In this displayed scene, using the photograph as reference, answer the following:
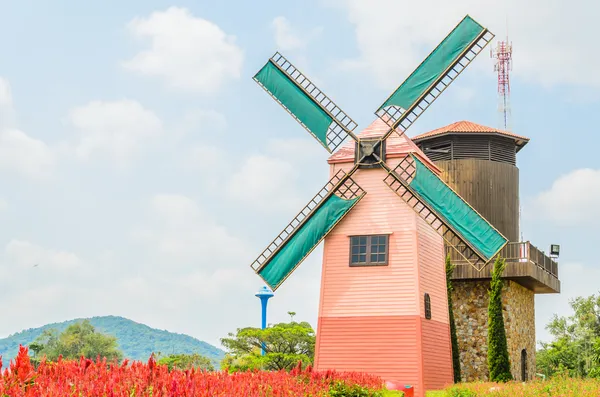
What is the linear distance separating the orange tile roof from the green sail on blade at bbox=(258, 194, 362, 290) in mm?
7903

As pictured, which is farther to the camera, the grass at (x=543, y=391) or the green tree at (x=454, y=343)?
the green tree at (x=454, y=343)

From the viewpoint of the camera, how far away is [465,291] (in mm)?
26578

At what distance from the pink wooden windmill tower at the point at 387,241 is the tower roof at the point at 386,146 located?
3 centimetres

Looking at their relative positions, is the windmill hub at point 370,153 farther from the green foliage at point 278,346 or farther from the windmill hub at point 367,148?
the green foliage at point 278,346

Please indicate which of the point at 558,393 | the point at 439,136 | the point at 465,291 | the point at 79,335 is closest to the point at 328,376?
the point at 558,393

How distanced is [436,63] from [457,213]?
468cm

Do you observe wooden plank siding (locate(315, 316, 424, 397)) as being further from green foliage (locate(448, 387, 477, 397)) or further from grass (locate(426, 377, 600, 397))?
grass (locate(426, 377, 600, 397))

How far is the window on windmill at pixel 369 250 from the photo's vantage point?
20.9m

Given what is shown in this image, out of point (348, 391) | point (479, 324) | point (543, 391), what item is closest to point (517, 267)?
point (479, 324)

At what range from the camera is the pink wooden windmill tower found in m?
20.3

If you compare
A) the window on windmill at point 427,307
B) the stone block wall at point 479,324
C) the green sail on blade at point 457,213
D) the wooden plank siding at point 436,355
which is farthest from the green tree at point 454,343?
the green sail on blade at point 457,213

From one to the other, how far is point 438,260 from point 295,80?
23.2 ft

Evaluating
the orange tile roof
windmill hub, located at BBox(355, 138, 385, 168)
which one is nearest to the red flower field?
windmill hub, located at BBox(355, 138, 385, 168)

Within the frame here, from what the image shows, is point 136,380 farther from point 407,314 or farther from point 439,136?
point 439,136
